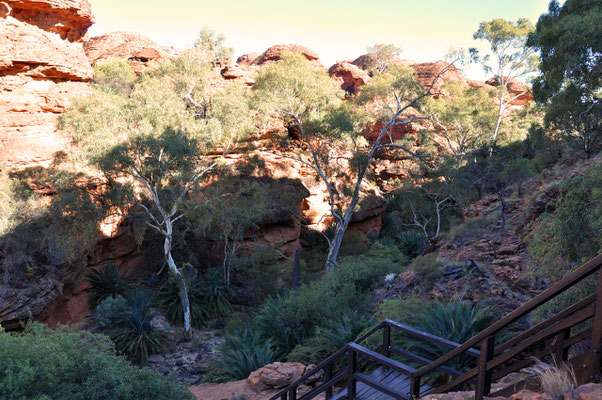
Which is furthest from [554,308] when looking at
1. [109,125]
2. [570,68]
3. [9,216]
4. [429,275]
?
[9,216]

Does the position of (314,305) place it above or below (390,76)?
below

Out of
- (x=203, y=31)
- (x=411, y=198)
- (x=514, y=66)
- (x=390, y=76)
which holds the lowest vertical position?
(x=411, y=198)

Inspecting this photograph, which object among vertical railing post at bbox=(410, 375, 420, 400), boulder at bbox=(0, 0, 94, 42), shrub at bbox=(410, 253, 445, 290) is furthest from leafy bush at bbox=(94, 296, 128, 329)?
boulder at bbox=(0, 0, 94, 42)

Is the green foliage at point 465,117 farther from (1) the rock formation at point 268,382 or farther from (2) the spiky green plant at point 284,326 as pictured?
(1) the rock formation at point 268,382

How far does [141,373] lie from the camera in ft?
19.4

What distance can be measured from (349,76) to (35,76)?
30824 mm

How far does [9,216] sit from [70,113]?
503 cm

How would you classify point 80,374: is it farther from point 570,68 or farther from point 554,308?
point 570,68

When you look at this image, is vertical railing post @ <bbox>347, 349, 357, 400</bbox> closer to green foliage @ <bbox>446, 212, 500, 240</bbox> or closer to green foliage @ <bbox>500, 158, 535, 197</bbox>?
green foliage @ <bbox>446, 212, 500, 240</bbox>

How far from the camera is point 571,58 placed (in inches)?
299

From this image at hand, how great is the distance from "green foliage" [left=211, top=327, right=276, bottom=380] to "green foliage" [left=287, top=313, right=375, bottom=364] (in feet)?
2.49

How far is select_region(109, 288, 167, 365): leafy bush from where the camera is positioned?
1313cm

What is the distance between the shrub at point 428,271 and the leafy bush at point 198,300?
9.32 m

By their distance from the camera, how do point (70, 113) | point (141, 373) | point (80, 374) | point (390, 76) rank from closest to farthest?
point (80, 374) < point (141, 373) < point (70, 113) < point (390, 76)
